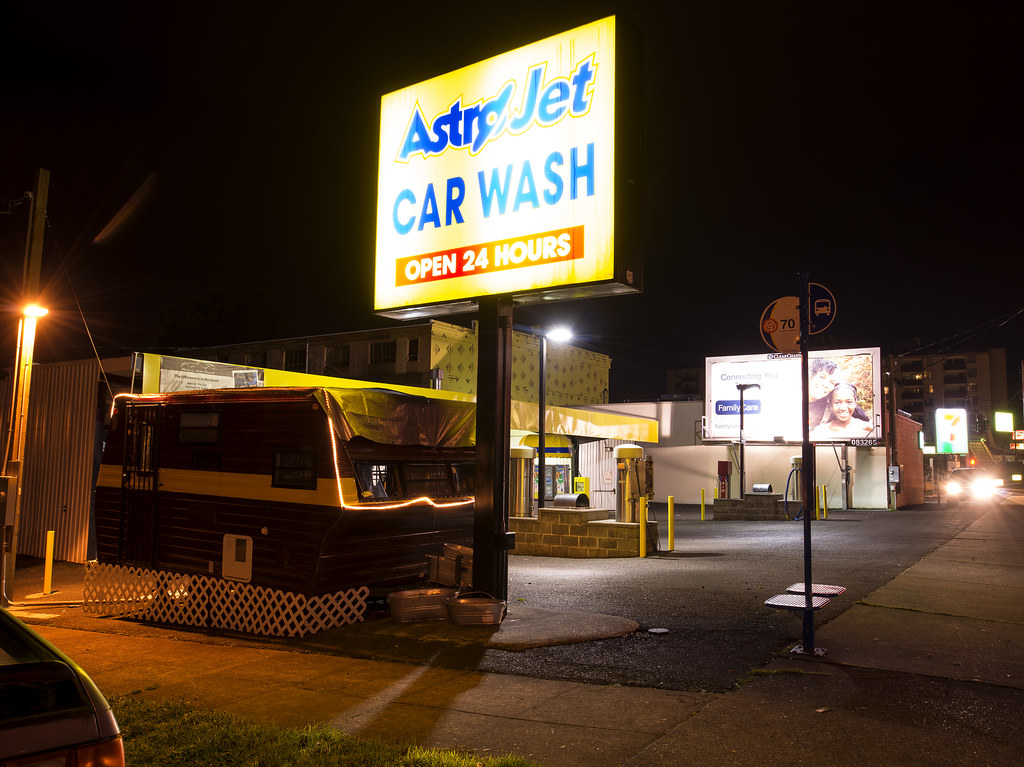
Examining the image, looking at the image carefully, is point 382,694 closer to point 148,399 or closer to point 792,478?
point 148,399

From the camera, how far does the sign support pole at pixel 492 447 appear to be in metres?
9.34

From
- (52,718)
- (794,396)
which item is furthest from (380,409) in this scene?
(794,396)

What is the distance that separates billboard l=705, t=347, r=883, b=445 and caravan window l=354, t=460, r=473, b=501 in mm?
24006

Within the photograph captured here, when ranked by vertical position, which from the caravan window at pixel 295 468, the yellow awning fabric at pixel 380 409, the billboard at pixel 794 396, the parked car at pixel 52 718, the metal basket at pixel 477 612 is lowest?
the metal basket at pixel 477 612

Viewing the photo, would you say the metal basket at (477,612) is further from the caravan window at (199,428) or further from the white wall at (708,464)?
the white wall at (708,464)

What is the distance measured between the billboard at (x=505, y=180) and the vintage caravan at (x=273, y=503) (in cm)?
186

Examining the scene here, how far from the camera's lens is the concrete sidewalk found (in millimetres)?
5109

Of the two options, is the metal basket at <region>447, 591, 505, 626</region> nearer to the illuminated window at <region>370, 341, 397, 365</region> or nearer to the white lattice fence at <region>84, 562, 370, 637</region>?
the white lattice fence at <region>84, 562, 370, 637</region>

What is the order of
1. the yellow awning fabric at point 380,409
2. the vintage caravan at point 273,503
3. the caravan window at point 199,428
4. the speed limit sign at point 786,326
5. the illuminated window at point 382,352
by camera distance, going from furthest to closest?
1. the illuminated window at point 382,352
2. the speed limit sign at point 786,326
3. the caravan window at point 199,428
4. the yellow awning fabric at point 380,409
5. the vintage caravan at point 273,503

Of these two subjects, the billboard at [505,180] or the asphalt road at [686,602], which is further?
the billboard at [505,180]

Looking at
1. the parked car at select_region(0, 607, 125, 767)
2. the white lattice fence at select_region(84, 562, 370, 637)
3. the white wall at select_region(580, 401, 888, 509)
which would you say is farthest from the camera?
the white wall at select_region(580, 401, 888, 509)

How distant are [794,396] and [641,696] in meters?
30.5

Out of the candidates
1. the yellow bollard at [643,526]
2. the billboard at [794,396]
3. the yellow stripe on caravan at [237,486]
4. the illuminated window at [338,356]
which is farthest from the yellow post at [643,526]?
the illuminated window at [338,356]

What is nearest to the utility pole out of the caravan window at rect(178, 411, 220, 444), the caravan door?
the caravan door
